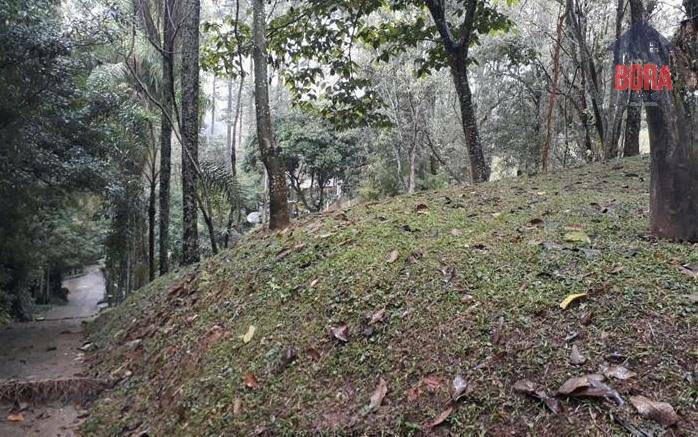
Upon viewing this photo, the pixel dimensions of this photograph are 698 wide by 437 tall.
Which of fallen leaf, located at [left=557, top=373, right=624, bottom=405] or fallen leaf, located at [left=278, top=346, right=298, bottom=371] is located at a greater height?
fallen leaf, located at [left=557, top=373, right=624, bottom=405]

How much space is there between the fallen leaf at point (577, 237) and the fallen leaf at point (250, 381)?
6.64 feet

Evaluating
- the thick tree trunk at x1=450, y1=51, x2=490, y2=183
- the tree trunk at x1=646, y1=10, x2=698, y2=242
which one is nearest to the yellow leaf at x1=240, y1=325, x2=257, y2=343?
the tree trunk at x1=646, y1=10, x2=698, y2=242

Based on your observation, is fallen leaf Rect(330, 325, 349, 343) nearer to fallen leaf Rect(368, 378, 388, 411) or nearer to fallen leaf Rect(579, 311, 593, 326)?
fallen leaf Rect(368, 378, 388, 411)

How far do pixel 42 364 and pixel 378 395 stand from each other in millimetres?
5199

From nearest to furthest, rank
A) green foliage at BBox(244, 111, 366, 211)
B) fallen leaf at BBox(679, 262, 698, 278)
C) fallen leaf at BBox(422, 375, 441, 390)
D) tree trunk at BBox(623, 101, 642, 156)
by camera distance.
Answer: fallen leaf at BBox(422, 375, 441, 390) → fallen leaf at BBox(679, 262, 698, 278) → tree trunk at BBox(623, 101, 642, 156) → green foliage at BBox(244, 111, 366, 211)

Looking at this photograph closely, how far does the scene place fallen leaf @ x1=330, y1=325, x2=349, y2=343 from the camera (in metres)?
2.56

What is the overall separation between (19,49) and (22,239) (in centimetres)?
585

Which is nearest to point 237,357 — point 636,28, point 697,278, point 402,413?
point 402,413

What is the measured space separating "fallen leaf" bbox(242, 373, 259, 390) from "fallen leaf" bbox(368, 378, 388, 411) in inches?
29.8

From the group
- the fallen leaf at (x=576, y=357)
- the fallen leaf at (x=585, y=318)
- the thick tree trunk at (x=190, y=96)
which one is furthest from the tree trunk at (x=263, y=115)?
the fallen leaf at (x=576, y=357)

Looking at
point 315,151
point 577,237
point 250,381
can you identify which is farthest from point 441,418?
point 315,151

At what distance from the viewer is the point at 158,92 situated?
12.1 m

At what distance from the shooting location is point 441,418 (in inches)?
73.0

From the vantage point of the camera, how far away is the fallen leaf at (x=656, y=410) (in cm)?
157
